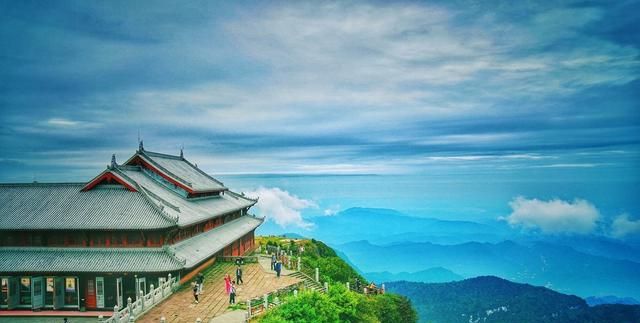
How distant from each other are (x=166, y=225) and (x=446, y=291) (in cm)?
10593

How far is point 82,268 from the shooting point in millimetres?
29484

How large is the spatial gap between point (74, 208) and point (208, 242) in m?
11.1

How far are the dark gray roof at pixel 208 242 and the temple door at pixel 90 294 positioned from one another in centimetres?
580

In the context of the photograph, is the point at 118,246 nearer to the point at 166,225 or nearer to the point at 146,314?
the point at 166,225

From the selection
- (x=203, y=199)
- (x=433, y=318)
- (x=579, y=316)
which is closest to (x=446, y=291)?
(x=433, y=318)

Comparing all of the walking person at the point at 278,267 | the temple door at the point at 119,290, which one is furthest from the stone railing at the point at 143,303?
the walking person at the point at 278,267

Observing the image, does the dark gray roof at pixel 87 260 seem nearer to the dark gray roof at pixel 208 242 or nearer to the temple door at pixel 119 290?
the temple door at pixel 119 290

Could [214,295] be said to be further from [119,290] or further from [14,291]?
[14,291]

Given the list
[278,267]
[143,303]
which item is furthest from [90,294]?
[278,267]

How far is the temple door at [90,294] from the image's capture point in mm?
30062

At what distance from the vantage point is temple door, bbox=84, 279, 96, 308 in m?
30.1

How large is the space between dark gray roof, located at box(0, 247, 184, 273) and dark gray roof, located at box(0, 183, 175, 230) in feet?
6.01

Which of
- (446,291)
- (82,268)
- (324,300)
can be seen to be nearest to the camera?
(324,300)

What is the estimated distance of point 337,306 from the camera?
2683 centimetres
